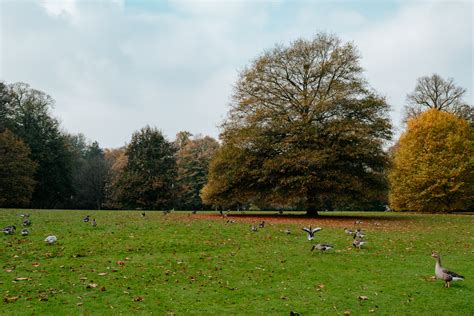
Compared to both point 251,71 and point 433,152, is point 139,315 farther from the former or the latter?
point 433,152

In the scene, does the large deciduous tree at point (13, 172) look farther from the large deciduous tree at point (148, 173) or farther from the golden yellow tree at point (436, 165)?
the golden yellow tree at point (436, 165)

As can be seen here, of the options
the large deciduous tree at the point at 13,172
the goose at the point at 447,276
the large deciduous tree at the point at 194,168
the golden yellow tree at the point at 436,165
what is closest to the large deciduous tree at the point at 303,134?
the golden yellow tree at the point at 436,165

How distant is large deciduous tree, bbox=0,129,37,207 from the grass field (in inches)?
1552

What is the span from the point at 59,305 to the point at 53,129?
66.5 m

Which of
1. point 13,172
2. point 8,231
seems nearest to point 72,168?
point 13,172

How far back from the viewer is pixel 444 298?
12.1 metres

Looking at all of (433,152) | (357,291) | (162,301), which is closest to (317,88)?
(433,152)

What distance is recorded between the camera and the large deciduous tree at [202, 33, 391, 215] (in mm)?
34844

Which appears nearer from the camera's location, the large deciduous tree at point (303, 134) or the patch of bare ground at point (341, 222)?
the patch of bare ground at point (341, 222)

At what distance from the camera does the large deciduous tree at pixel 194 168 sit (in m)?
79.4

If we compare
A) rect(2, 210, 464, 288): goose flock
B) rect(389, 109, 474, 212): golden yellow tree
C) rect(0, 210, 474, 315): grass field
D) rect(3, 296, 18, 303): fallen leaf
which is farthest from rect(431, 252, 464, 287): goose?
rect(389, 109, 474, 212): golden yellow tree

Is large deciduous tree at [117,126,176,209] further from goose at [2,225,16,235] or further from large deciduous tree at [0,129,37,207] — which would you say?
goose at [2,225,16,235]

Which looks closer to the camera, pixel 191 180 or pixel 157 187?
pixel 157 187

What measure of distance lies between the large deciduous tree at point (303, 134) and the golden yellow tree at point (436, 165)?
13.7m
